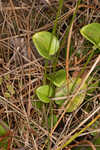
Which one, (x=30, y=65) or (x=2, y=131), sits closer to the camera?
(x=2, y=131)

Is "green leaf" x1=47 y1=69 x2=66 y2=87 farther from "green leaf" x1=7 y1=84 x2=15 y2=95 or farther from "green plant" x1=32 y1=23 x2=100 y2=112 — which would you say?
"green leaf" x1=7 y1=84 x2=15 y2=95

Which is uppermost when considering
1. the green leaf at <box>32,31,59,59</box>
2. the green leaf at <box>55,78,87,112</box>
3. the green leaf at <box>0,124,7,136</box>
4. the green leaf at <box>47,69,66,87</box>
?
the green leaf at <box>32,31,59,59</box>

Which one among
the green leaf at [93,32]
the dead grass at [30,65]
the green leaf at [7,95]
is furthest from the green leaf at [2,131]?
the green leaf at [93,32]

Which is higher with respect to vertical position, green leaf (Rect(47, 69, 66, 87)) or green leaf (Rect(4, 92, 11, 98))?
green leaf (Rect(47, 69, 66, 87))

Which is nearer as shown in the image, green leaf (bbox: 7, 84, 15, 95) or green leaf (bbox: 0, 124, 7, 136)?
green leaf (bbox: 0, 124, 7, 136)

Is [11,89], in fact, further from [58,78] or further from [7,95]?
[58,78]

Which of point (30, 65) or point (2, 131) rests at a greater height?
point (30, 65)

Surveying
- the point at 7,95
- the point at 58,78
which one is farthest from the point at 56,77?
the point at 7,95

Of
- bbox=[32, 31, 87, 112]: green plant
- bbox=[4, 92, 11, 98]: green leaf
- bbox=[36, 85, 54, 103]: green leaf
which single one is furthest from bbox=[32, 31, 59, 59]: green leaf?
bbox=[4, 92, 11, 98]: green leaf

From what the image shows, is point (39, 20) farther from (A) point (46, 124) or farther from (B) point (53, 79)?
(A) point (46, 124)
